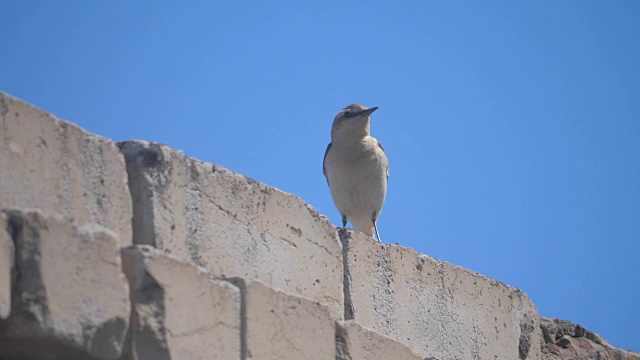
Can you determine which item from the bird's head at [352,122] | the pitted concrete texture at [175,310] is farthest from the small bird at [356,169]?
the pitted concrete texture at [175,310]

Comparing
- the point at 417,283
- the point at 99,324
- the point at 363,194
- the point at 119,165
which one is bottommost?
the point at 99,324

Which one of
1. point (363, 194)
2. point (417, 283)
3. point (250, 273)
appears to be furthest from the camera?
point (363, 194)

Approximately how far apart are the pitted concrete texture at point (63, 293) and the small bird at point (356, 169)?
19.7 ft

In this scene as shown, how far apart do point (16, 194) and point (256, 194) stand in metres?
1.33

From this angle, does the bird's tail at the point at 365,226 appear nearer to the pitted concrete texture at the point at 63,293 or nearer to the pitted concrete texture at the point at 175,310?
the pitted concrete texture at the point at 175,310

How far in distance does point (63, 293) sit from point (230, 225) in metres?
1.15

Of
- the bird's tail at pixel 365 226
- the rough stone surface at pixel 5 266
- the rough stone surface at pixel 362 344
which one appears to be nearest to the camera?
the rough stone surface at pixel 5 266

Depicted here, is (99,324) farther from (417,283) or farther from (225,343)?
(417,283)

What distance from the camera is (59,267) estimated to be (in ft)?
13.7

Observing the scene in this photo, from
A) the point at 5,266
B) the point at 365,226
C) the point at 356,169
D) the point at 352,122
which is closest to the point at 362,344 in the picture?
the point at 5,266

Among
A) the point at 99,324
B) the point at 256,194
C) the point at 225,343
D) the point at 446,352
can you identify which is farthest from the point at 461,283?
the point at 99,324

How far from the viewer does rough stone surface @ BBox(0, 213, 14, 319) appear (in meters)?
4.02

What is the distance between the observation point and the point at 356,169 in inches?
406

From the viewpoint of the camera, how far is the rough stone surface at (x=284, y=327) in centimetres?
493
